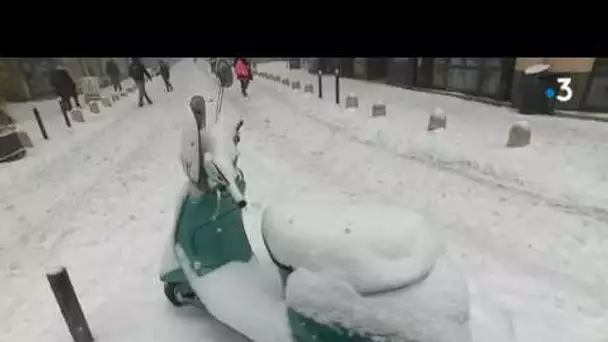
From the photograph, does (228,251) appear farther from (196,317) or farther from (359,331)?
(359,331)

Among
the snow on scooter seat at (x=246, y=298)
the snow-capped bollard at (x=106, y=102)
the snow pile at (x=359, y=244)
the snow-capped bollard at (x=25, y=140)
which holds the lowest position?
the snow-capped bollard at (x=106, y=102)

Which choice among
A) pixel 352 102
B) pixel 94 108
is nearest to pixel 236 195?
pixel 352 102

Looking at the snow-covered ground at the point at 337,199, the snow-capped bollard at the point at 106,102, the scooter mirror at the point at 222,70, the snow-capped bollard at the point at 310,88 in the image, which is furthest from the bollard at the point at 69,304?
the snow-capped bollard at the point at 106,102

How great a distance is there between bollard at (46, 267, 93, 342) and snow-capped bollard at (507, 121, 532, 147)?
4.59 metres

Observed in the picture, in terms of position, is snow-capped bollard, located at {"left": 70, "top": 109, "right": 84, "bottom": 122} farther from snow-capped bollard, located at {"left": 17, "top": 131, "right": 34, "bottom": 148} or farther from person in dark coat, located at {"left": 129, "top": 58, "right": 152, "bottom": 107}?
snow-capped bollard, located at {"left": 17, "top": 131, "right": 34, "bottom": 148}

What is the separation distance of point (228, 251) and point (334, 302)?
94 cm

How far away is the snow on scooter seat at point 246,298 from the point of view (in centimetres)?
165

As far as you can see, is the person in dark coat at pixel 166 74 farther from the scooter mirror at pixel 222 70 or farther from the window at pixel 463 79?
the window at pixel 463 79

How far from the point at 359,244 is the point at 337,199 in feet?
7.64

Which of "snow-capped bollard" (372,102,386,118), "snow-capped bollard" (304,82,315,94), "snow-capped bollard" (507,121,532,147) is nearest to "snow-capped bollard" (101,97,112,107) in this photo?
"snow-capped bollard" (304,82,315,94)

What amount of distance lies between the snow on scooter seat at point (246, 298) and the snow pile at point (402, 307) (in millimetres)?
364

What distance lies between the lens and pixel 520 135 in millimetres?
4461
